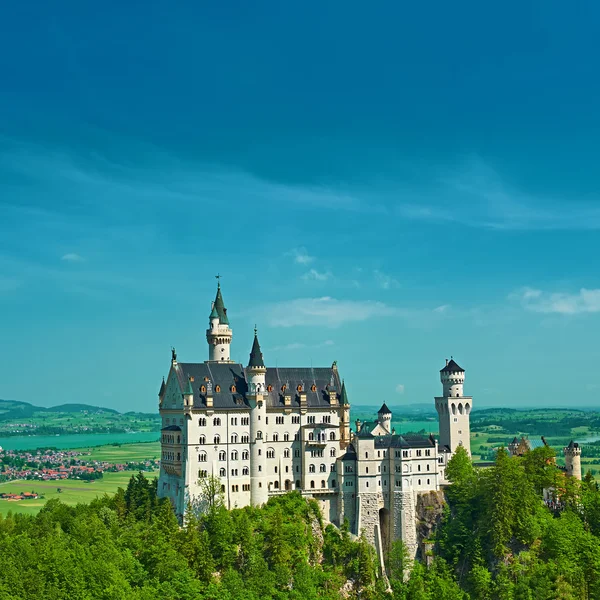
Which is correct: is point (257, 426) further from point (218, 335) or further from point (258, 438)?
point (218, 335)

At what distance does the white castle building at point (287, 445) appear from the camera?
110 meters

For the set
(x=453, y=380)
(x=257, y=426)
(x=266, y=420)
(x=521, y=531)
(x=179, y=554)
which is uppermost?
(x=453, y=380)

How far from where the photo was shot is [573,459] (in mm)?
123500

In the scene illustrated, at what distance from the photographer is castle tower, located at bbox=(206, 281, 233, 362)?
394ft

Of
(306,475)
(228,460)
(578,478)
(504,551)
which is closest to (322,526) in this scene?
(306,475)

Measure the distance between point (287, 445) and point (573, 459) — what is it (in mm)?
44058

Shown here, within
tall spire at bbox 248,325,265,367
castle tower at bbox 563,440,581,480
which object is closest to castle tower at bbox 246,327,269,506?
tall spire at bbox 248,325,265,367

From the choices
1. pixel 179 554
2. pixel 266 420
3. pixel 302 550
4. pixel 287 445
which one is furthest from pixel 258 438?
pixel 179 554

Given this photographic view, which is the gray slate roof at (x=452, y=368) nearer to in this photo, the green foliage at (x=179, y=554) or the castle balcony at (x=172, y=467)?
the green foliage at (x=179, y=554)

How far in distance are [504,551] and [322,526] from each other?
24599mm

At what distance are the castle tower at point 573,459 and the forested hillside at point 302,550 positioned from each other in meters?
2.86

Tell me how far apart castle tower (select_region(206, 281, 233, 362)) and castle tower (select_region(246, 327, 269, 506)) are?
7867mm

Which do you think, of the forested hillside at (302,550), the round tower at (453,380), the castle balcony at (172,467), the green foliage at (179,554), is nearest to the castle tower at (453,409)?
the round tower at (453,380)

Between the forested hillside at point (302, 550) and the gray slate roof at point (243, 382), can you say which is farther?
the gray slate roof at point (243, 382)
